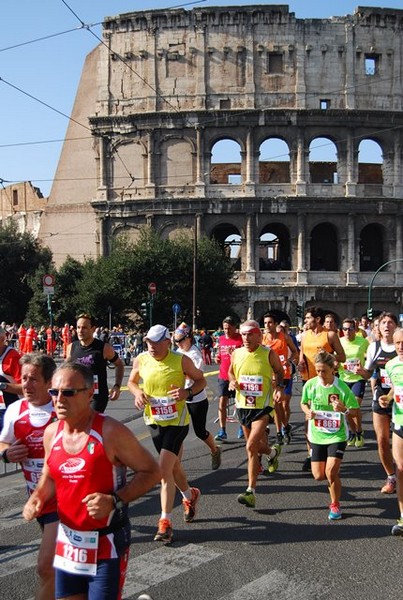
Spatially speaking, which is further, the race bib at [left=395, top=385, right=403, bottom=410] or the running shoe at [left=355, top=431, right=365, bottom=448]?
the running shoe at [left=355, top=431, right=365, bottom=448]

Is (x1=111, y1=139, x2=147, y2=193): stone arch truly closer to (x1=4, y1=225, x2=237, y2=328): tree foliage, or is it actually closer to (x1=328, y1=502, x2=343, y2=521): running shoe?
(x1=4, y1=225, x2=237, y2=328): tree foliage

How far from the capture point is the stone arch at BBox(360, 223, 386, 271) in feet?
150

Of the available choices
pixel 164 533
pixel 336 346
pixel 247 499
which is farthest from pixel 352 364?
pixel 164 533

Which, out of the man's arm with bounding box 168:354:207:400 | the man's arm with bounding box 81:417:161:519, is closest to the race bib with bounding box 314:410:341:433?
the man's arm with bounding box 168:354:207:400

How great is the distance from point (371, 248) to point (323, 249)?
124 inches

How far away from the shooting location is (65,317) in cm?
4244

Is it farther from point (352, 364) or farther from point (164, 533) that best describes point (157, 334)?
point (352, 364)

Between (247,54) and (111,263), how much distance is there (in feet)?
48.5

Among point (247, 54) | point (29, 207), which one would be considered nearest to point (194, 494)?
point (247, 54)

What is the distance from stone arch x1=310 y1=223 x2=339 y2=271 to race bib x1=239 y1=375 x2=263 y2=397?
38.1 metres

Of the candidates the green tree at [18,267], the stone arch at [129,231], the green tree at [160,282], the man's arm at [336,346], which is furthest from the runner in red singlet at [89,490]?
the green tree at [18,267]

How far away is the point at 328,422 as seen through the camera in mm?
7031

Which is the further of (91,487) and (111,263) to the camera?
(111,263)

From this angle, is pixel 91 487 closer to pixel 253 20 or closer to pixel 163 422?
pixel 163 422
